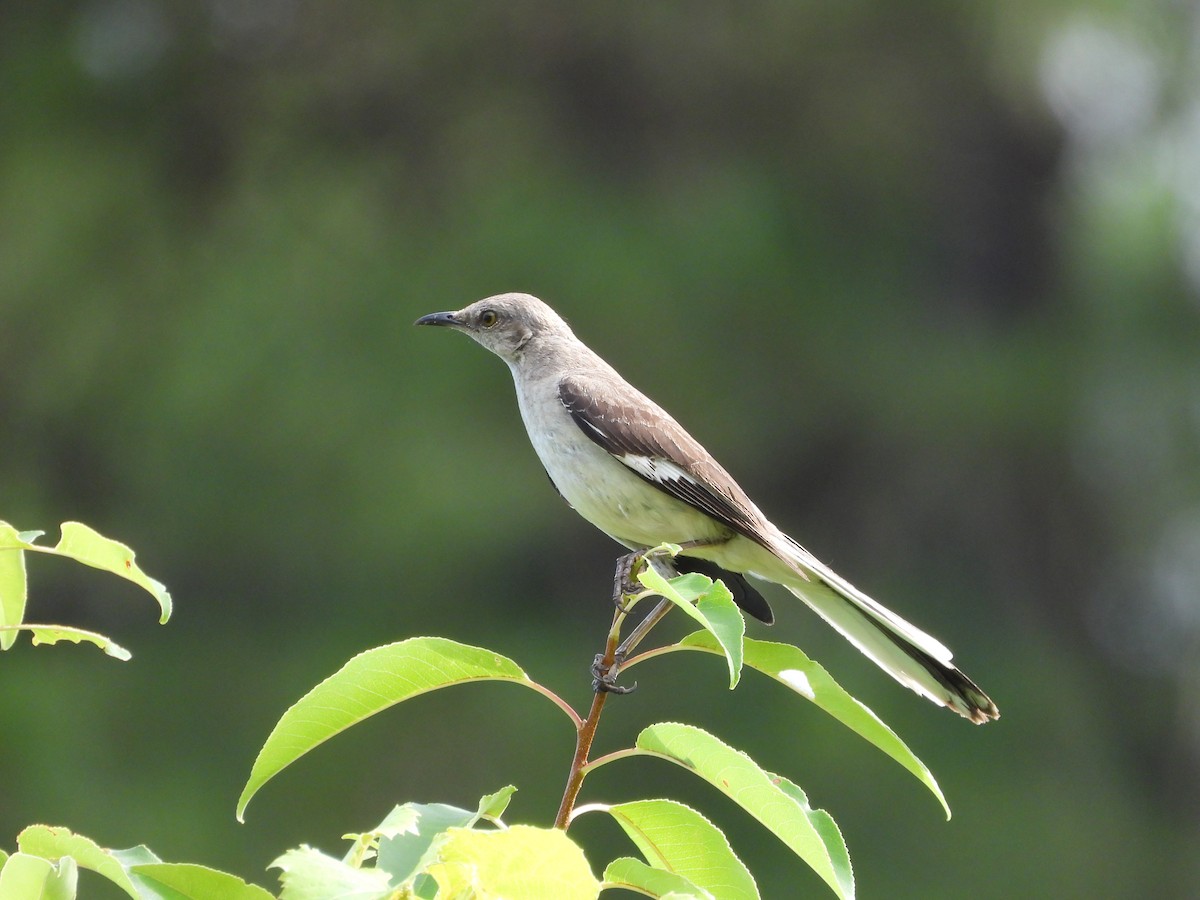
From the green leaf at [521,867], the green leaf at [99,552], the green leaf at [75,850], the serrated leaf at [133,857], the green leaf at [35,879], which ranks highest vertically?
the green leaf at [99,552]

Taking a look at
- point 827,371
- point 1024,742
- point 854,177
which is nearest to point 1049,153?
point 854,177

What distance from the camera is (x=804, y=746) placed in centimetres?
867

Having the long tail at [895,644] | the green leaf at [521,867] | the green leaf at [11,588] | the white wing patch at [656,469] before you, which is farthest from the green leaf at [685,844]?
the white wing patch at [656,469]

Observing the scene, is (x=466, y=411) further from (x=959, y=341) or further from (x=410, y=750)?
(x=959, y=341)

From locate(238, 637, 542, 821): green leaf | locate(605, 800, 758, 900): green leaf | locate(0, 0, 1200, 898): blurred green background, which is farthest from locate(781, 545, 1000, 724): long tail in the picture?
locate(0, 0, 1200, 898): blurred green background

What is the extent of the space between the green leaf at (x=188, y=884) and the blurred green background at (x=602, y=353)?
6.62 metres

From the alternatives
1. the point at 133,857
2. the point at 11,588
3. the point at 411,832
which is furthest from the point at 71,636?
the point at 411,832

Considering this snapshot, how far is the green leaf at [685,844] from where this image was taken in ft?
5.77

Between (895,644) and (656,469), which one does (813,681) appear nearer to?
(895,644)

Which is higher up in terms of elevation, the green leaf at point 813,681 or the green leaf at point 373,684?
the green leaf at point 813,681

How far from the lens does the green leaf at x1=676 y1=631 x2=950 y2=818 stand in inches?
73.3

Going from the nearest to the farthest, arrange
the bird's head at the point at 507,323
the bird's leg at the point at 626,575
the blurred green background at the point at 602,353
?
the bird's leg at the point at 626,575 → the bird's head at the point at 507,323 → the blurred green background at the point at 602,353

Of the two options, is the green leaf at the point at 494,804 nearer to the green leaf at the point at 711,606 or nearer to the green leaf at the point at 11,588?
the green leaf at the point at 711,606

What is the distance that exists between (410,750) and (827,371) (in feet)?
14.5
